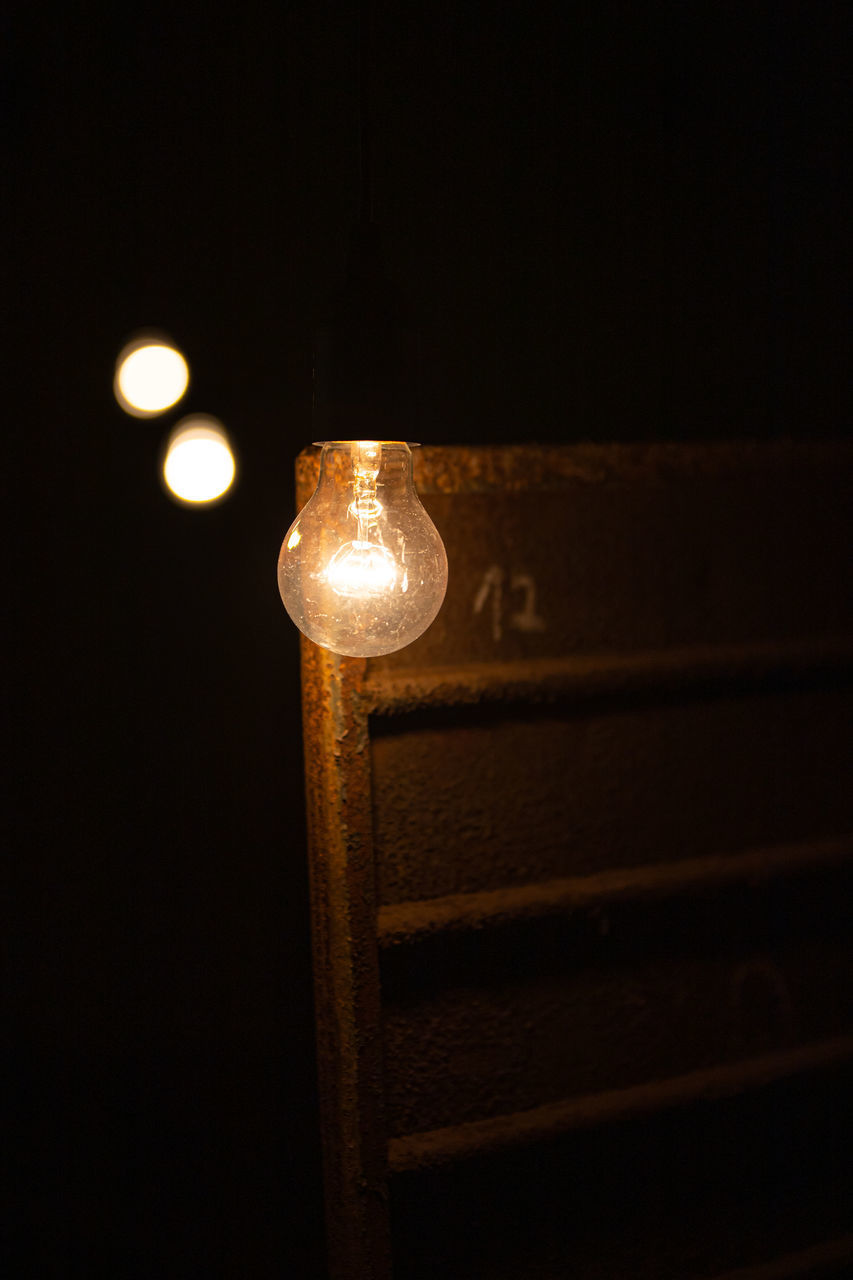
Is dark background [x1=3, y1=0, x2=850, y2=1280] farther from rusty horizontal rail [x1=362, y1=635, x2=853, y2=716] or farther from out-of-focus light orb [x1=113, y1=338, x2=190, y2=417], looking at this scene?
rusty horizontal rail [x1=362, y1=635, x2=853, y2=716]

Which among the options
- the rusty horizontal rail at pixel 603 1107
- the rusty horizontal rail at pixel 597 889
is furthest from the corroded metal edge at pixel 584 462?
the rusty horizontal rail at pixel 603 1107

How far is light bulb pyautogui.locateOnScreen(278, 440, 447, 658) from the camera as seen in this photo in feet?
2.14

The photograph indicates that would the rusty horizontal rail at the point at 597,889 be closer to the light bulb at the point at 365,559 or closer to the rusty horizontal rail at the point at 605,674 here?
the rusty horizontal rail at the point at 605,674

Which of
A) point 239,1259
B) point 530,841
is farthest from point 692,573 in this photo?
point 239,1259

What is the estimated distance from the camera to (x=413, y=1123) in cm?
82

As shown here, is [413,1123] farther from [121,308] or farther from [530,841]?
[121,308]

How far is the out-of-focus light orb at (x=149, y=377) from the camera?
840mm

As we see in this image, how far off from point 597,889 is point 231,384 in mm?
608

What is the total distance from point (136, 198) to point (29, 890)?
67cm

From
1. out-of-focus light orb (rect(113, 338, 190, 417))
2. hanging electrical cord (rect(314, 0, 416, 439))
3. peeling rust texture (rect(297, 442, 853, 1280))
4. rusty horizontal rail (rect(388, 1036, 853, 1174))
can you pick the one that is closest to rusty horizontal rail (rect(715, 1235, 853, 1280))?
peeling rust texture (rect(297, 442, 853, 1280))

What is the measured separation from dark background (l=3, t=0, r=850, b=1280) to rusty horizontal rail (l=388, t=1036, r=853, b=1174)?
166mm

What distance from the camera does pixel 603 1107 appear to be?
86 centimetres

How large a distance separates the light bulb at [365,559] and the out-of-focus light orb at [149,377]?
25 cm

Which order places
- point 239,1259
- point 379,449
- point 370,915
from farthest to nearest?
point 239,1259
point 370,915
point 379,449
